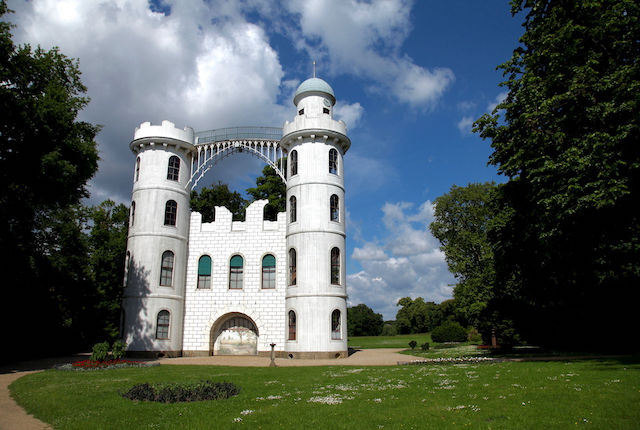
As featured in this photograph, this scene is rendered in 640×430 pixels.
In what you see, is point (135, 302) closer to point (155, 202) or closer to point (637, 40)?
point (155, 202)

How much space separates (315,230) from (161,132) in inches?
510

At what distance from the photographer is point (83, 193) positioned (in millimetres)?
24281

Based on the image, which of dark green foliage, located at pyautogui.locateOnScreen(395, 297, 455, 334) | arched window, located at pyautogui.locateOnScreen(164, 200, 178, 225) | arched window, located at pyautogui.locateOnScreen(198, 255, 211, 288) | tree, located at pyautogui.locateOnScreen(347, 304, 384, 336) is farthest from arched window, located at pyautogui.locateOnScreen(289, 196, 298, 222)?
tree, located at pyautogui.locateOnScreen(347, 304, 384, 336)

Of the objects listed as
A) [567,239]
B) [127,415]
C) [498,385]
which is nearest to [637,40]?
[567,239]

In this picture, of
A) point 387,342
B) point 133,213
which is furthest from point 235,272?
point 387,342

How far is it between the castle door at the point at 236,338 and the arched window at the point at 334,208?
913 centimetres

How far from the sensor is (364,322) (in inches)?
3954

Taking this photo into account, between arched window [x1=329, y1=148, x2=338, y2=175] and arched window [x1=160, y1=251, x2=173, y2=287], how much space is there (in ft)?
40.4

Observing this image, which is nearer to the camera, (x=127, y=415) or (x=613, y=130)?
(x=127, y=415)

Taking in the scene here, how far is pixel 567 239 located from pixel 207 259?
22.4 m

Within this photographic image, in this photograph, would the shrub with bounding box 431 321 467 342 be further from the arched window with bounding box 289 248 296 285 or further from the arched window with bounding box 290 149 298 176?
the arched window with bounding box 290 149 298 176

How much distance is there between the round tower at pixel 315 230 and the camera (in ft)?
91.7

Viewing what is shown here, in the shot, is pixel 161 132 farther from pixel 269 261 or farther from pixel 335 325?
pixel 335 325

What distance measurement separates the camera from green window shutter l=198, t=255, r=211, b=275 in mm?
31484
